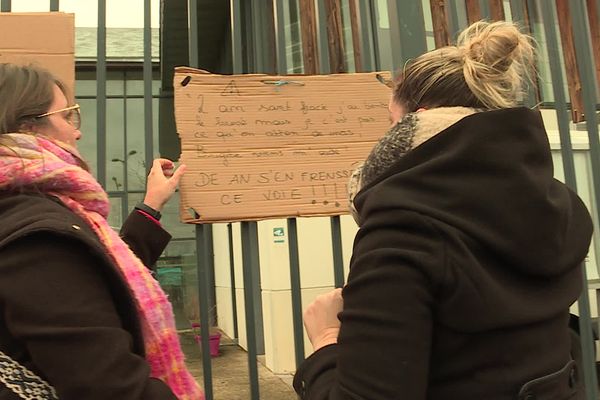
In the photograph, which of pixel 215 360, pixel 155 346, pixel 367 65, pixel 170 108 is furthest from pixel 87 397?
pixel 170 108

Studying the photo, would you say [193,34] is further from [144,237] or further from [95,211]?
[95,211]

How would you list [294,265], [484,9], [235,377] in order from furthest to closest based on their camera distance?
1. [235,377]
2. [484,9]
3. [294,265]

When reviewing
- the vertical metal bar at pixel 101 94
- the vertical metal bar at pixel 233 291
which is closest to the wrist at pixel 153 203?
the vertical metal bar at pixel 101 94

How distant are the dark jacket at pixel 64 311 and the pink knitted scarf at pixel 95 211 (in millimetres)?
87

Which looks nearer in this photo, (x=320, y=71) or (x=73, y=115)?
(x=73, y=115)

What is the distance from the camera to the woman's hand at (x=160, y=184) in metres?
1.94

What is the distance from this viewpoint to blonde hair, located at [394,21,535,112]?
132 centimetres

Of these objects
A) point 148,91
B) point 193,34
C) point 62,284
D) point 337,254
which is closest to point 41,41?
point 148,91

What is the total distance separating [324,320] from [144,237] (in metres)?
0.78

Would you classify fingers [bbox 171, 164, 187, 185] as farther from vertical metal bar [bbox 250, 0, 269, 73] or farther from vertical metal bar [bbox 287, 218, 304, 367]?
vertical metal bar [bbox 250, 0, 269, 73]

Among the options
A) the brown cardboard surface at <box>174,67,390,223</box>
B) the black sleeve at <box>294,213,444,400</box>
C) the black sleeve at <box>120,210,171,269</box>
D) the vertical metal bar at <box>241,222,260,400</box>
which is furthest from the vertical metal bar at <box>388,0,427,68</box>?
the black sleeve at <box>294,213,444,400</box>

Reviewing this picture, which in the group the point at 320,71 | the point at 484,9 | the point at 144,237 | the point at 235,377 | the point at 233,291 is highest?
the point at 484,9

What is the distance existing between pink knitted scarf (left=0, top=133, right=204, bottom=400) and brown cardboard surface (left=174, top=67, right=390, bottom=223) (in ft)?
1.86

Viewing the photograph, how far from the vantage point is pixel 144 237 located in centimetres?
187
